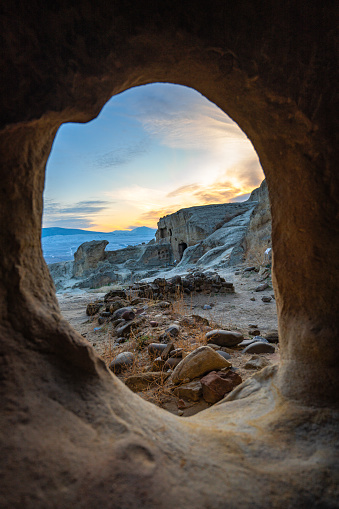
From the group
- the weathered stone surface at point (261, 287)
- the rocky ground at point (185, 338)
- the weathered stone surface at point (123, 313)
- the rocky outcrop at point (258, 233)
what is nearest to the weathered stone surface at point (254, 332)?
the rocky ground at point (185, 338)

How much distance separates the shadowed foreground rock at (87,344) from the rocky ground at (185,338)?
2.77 feet

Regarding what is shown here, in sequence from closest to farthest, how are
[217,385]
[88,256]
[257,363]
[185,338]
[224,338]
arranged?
[217,385]
[257,363]
[224,338]
[185,338]
[88,256]

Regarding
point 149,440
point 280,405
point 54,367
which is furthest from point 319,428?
point 54,367

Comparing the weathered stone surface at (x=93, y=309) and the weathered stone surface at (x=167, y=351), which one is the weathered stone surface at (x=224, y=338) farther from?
the weathered stone surface at (x=93, y=309)

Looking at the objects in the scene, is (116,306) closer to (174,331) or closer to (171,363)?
(174,331)

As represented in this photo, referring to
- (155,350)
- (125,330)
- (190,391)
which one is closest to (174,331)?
(155,350)

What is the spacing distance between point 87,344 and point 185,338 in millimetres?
2493

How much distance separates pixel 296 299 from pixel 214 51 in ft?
4.16

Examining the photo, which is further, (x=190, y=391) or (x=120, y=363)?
(x=120, y=363)

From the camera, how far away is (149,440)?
0.94m

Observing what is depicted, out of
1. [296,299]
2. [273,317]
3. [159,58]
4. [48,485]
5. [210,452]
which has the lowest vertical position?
[273,317]

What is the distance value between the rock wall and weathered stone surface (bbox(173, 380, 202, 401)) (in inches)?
682

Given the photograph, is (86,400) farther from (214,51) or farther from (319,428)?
(214,51)

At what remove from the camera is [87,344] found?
1.10 m
